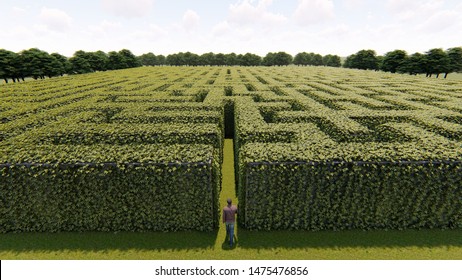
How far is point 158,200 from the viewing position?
27.4ft

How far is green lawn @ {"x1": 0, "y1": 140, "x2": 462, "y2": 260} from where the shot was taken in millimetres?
7770

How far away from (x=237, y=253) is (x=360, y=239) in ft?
14.2

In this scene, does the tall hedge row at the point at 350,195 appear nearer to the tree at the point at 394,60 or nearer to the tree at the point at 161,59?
the tree at the point at 394,60

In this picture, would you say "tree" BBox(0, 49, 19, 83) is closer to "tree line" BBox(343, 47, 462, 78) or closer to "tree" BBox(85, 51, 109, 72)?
"tree" BBox(85, 51, 109, 72)

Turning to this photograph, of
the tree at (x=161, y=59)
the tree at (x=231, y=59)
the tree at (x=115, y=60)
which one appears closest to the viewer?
the tree at (x=115, y=60)

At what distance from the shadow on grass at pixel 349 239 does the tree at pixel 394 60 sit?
3826 inches

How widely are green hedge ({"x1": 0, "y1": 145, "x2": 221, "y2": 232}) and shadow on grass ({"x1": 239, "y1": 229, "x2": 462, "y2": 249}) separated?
1705mm

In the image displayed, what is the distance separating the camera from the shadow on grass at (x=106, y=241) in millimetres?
8070

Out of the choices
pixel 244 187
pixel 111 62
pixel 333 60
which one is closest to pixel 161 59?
pixel 111 62

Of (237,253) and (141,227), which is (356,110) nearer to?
(237,253)

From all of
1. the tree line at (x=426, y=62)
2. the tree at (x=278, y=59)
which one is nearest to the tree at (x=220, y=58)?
the tree at (x=278, y=59)

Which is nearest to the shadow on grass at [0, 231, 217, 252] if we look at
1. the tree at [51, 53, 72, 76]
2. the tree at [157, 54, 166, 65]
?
the tree at [51, 53, 72, 76]

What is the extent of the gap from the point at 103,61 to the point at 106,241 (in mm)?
109879

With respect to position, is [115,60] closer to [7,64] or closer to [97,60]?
[97,60]
